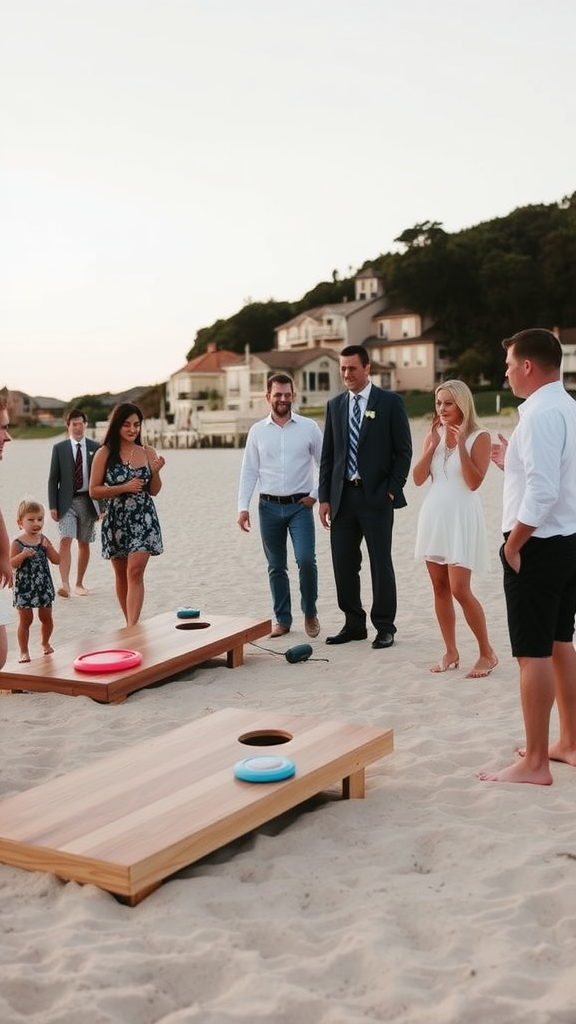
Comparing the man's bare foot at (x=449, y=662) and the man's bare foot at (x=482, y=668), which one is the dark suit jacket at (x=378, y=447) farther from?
the man's bare foot at (x=482, y=668)

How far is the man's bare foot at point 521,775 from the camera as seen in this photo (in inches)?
180

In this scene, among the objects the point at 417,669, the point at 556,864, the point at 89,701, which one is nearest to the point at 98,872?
the point at 556,864

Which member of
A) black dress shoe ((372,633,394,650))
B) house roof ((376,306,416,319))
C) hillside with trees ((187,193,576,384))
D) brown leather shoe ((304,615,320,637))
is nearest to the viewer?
black dress shoe ((372,633,394,650))

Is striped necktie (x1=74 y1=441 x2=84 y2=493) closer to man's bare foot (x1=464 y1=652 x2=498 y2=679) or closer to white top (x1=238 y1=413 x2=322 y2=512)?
white top (x1=238 y1=413 x2=322 y2=512)

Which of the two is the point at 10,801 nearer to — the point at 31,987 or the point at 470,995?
the point at 31,987

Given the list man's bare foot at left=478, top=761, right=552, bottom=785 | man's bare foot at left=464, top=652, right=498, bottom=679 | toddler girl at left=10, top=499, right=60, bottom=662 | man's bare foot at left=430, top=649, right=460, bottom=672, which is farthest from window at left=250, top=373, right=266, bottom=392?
man's bare foot at left=478, top=761, right=552, bottom=785

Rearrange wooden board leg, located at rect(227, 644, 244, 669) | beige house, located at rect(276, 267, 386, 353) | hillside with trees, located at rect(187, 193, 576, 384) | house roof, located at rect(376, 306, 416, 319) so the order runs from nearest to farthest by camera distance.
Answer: wooden board leg, located at rect(227, 644, 244, 669) < hillside with trees, located at rect(187, 193, 576, 384) < house roof, located at rect(376, 306, 416, 319) < beige house, located at rect(276, 267, 386, 353)

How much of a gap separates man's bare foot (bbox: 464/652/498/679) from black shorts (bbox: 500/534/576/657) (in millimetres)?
2235

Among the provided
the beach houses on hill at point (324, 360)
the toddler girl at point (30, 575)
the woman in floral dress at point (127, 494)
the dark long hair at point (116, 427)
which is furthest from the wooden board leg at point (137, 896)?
the beach houses on hill at point (324, 360)

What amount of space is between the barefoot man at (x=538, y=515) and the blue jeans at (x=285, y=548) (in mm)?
3740

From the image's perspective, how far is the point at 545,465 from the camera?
4227 millimetres

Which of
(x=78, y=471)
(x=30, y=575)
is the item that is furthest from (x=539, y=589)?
(x=78, y=471)

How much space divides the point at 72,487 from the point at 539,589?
6783 mm

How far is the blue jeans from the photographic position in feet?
26.7
